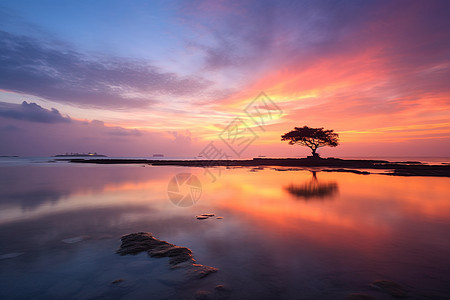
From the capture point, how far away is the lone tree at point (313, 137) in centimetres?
5191

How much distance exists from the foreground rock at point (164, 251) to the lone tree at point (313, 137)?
5146 cm

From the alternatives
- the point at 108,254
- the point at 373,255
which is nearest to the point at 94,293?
the point at 108,254

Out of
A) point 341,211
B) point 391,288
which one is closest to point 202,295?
point 391,288

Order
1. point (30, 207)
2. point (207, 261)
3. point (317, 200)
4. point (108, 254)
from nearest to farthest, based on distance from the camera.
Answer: point (207, 261), point (108, 254), point (30, 207), point (317, 200)

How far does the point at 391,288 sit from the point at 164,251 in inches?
191

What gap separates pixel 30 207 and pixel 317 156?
5500 cm

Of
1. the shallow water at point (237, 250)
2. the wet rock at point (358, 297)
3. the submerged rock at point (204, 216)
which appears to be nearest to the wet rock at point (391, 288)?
the shallow water at point (237, 250)

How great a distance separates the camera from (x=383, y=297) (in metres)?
3.57

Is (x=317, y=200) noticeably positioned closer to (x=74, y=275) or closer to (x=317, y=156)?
(x=74, y=275)

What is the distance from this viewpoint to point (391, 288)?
3.82 m

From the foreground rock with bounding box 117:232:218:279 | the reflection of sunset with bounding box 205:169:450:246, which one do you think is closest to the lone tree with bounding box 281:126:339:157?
the reflection of sunset with bounding box 205:169:450:246

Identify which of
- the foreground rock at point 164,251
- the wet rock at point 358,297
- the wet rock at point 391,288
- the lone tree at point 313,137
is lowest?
the foreground rock at point 164,251

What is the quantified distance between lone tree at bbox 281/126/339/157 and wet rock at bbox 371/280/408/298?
5147cm

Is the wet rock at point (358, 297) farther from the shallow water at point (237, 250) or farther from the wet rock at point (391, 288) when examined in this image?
the wet rock at point (391, 288)
